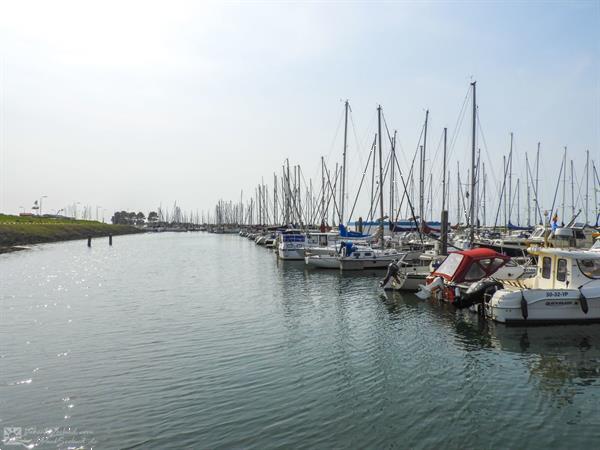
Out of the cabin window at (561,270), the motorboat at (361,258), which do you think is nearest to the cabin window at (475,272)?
the cabin window at (561,270)

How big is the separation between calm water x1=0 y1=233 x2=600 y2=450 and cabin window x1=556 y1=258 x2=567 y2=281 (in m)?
2.44

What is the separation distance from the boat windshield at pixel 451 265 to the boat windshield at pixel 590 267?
596cm

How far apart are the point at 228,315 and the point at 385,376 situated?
11.1 m

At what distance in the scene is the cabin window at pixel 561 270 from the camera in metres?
20.4

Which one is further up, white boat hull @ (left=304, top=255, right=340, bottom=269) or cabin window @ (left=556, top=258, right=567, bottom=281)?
cabin window @ (left=556, top=258, right=567, bottom=281)

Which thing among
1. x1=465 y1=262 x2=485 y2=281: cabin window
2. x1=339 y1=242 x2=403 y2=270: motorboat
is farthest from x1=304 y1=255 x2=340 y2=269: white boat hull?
x1=465 y1=262 x2=485 y2=281: cabin window

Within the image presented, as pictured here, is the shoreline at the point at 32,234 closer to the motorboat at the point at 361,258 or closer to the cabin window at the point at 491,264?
the motorboat at the point at 361,258

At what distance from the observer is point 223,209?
19812 cm

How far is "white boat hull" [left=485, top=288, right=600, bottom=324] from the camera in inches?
770

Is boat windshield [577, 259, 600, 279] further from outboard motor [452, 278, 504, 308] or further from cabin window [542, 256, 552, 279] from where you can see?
outboard motor [452, 278, 504, 308]

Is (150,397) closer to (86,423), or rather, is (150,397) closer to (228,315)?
(86,423)

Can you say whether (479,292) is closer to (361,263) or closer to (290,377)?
(290,377)

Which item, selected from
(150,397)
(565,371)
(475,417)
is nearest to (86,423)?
(150,397)

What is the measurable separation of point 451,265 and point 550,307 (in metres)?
6.28
